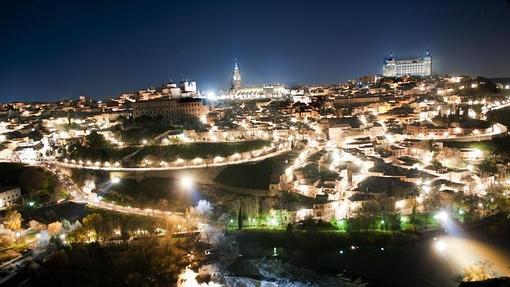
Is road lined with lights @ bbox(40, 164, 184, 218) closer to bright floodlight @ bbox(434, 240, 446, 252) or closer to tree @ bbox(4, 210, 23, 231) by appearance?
tree @ bbox(4, 210, 23, 231)

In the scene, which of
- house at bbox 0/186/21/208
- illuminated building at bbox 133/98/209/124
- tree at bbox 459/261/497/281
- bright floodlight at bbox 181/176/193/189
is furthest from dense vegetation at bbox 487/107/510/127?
house at bbox 0/186/21/208

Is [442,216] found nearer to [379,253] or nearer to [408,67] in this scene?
[379,253]

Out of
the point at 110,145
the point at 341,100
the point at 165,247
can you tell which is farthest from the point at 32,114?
the point at 165,247

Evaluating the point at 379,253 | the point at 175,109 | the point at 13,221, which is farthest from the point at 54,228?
the point at 175,109

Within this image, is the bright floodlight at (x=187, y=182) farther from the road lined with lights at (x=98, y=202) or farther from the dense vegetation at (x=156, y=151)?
the road lined with lights at (x=98, y=202)

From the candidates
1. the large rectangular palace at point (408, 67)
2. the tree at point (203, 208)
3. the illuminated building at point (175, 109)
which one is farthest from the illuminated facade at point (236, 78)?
the tree at point (203, 208)

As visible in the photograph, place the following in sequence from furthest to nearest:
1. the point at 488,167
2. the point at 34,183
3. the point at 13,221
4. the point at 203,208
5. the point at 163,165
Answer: the point at 163,165, the point at 34,183, the point at 488,167, the point at 203,208, the point at 13,221
